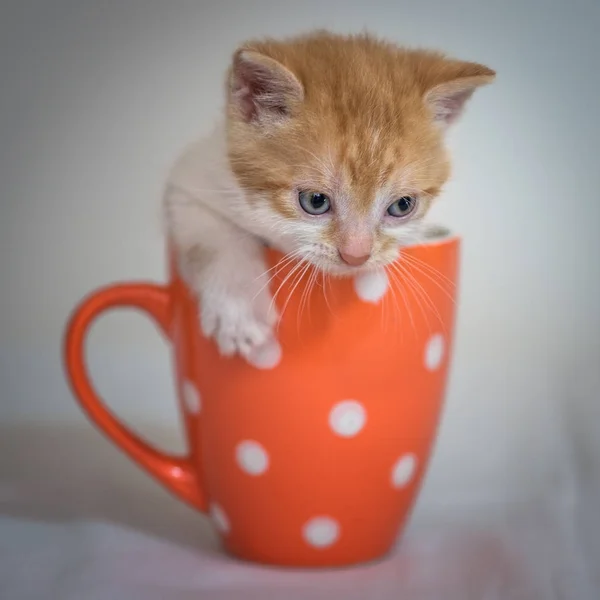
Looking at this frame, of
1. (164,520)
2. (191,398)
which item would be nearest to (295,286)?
(191,398)

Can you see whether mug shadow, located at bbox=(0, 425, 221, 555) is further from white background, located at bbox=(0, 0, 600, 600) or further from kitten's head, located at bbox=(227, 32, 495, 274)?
kitten's head, located at bbox=(227, 32, 495, 274)

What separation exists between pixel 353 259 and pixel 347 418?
5.0 inches

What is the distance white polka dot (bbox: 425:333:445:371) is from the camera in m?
0.66

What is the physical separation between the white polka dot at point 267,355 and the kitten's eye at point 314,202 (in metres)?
0.11

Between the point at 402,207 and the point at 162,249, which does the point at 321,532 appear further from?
the point at 162,249

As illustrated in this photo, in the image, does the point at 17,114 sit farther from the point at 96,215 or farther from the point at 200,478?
the point at 200,478

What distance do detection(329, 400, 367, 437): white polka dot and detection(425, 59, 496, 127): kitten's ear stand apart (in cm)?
26

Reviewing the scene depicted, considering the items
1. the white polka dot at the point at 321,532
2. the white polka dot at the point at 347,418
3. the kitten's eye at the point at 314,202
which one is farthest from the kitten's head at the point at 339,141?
the white polka dot at the point at 321,532

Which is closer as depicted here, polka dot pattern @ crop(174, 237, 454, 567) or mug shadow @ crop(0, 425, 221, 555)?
polka dot pattern @ crop(174, 237, 454, 567)

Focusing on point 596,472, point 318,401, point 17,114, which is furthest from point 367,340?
point 17,114

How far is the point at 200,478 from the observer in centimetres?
73

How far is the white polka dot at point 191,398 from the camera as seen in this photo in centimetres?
68

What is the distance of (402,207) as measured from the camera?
679mm

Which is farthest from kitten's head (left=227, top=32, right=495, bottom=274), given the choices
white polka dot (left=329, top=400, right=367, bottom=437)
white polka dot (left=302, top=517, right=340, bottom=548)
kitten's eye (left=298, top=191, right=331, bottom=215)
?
white polka dot (left=302, top=517, right=340, bottom=548)
